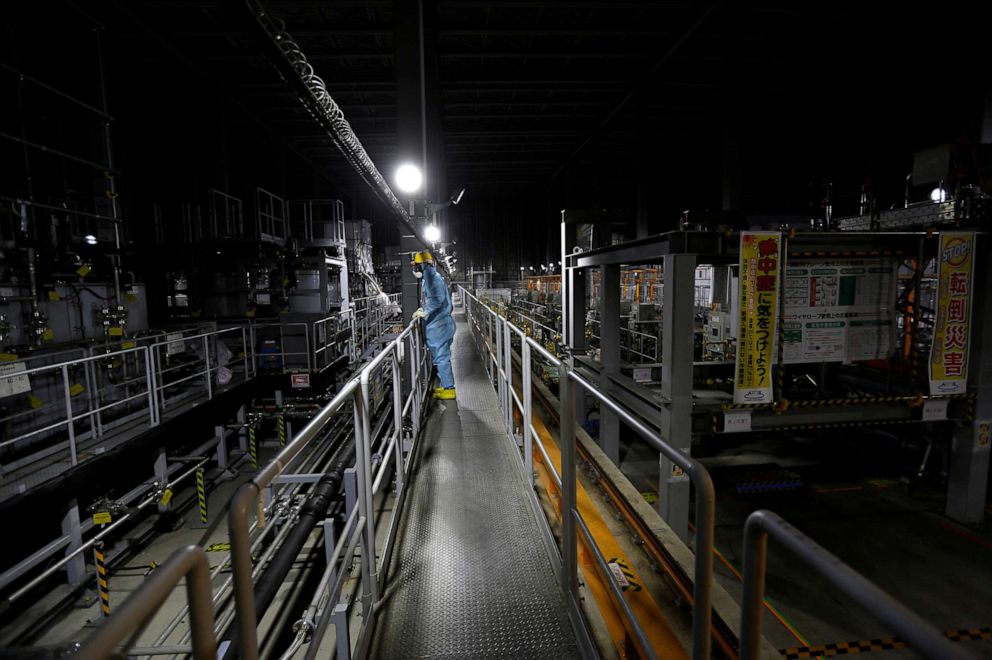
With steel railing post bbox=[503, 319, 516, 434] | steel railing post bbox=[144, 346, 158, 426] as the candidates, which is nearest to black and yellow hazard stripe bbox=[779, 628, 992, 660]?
steel railing post bbox=[503, 319, 516, 434]

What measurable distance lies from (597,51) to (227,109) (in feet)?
39.0

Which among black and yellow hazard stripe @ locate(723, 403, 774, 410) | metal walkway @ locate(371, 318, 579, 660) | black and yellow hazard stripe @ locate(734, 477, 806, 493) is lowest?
black and yellow hazard stripe @ locate(734, 477, 806, 493)

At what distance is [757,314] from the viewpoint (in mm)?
3865

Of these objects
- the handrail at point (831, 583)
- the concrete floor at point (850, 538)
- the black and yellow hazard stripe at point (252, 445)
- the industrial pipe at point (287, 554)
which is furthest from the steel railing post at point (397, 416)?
the black and yellow hazard stripe at point (252, 445)

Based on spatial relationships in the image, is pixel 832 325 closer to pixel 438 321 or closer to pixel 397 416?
pixel 397 416

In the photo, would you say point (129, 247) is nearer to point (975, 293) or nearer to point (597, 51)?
point (975, 293)

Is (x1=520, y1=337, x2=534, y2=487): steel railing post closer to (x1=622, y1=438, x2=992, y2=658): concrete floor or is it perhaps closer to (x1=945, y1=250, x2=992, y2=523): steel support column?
(x1=622, y1=438, x2=992, y2=658): concrete floor

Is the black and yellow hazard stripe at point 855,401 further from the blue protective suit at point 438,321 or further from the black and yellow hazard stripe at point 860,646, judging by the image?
the blue protective suit at point 438,321

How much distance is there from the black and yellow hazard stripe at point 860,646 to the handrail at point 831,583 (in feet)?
9.91

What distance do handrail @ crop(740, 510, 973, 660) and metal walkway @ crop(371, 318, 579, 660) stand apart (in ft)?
5.13

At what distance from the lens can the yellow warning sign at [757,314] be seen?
3.73 meters

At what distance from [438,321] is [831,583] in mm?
Answer: 6250

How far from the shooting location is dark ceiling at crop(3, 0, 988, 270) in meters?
10.1

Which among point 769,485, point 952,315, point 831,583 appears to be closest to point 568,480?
point 831,583
